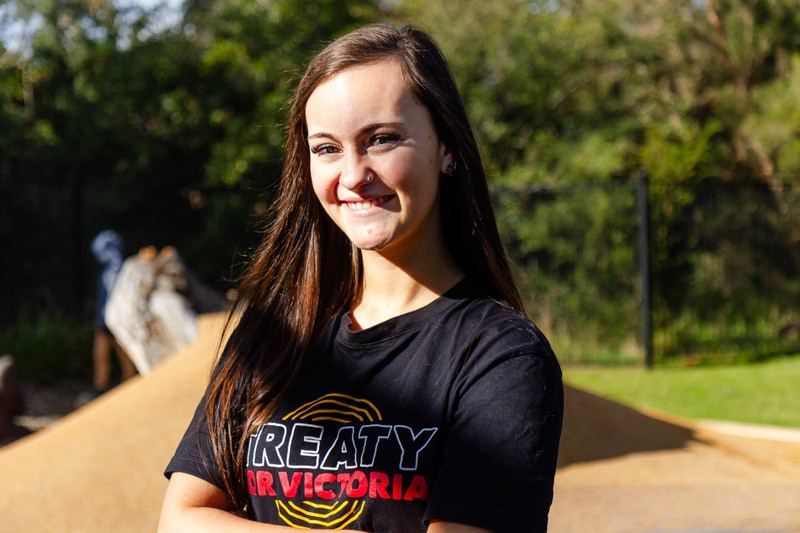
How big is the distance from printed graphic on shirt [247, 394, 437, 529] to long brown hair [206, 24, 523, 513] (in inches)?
2.7

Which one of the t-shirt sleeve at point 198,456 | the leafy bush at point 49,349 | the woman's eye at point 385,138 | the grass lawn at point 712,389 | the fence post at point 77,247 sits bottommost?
the grass lawn at point 712,389

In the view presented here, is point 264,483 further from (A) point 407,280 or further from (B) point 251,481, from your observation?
(A) point 407,280

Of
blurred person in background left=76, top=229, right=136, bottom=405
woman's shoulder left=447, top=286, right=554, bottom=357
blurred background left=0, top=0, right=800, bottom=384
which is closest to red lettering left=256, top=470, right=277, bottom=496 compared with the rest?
woman's shoulder left=447, top=286, right=554, bottom=357

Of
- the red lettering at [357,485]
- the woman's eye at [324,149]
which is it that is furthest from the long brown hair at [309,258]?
the red lettering at [357,485]

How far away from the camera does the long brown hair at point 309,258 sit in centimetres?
171

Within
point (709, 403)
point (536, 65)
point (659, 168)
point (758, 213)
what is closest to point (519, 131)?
point (536, 65)

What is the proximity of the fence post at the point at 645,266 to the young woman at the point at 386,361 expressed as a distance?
34.0 ft

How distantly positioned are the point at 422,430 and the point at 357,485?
13cm

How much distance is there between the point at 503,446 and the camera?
1.51 metres

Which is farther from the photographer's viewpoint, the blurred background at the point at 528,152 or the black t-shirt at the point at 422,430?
the blurred background at the point at 528,152

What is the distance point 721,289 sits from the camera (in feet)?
43.2

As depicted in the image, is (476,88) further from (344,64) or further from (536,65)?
(344,64)

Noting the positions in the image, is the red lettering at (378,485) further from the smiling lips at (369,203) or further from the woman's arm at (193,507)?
the smiling lips at (369,203)

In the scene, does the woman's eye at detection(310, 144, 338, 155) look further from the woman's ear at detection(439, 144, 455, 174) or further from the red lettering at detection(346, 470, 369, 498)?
the red lettering at detection(346, 470, 369, 498)
